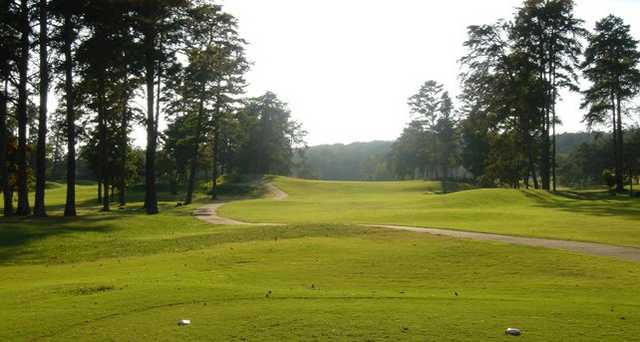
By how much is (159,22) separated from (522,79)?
33385mm

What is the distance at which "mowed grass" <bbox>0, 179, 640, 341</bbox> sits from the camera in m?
7.48

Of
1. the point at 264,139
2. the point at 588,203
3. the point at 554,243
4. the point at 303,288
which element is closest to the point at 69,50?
the point at 303,288

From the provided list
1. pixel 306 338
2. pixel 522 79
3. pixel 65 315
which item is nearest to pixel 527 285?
pixel 306 338

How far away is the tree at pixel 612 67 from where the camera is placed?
47.5 meters

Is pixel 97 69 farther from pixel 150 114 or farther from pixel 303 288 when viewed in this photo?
Answer: pixel 303 288

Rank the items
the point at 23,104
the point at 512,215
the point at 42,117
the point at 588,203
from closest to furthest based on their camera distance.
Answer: the point at 42,117
the point at 23,104
the point at 512,215
the point at 588,203

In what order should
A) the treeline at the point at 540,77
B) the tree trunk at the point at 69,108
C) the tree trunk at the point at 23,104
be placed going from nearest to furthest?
the tree trunk at the point at 23,104, the tree trunk at the point at 69,108, the treeline at the point at 540,77

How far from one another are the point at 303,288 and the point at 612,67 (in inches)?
1832

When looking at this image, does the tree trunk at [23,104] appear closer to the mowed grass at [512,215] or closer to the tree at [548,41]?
the mowed grass at [512,215]

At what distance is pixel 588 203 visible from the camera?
38.9 meters

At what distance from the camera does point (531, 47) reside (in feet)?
158

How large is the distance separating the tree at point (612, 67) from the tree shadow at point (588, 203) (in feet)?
27.3

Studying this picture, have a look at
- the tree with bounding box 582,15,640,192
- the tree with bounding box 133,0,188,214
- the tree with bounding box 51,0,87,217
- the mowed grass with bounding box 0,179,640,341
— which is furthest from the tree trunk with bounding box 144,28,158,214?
the tree with bounding box 582,15,640,192

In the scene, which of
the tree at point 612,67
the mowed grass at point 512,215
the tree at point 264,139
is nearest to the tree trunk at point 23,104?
the mowed grass at point 512,215
